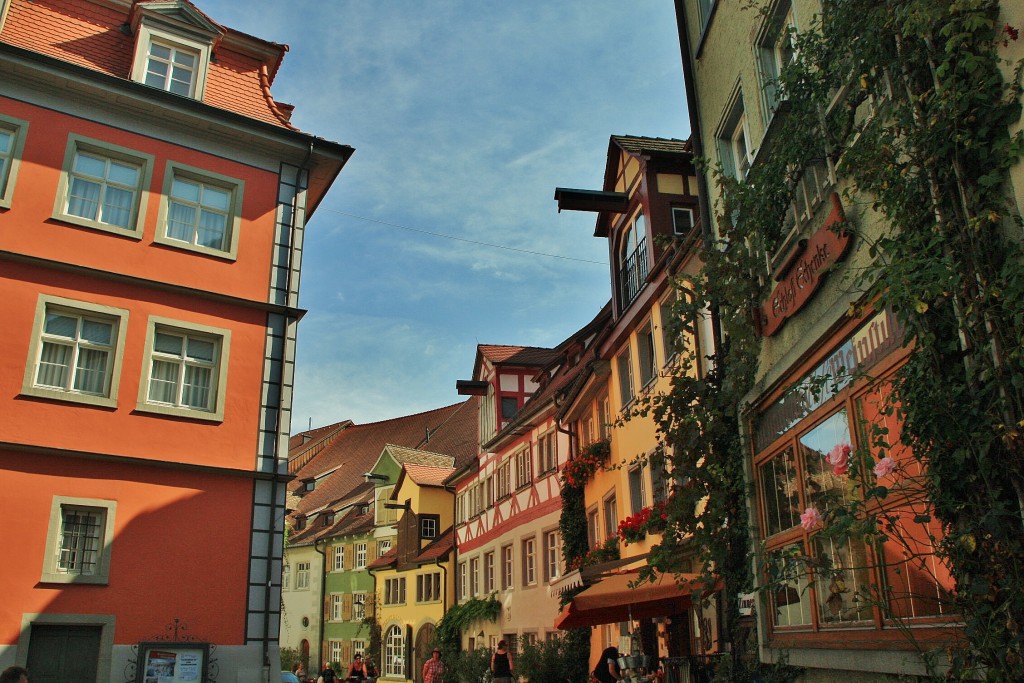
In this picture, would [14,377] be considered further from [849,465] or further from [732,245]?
[849,465]

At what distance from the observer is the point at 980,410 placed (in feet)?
12.3

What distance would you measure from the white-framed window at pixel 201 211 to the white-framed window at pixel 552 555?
1240 centimetres

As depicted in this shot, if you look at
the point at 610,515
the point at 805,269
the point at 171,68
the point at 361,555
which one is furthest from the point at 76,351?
the point at 361,555

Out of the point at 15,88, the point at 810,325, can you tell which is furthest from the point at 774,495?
the point at 15,88

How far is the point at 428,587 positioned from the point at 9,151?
25826mm

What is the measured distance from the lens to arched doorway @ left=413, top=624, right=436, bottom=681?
33.5 m

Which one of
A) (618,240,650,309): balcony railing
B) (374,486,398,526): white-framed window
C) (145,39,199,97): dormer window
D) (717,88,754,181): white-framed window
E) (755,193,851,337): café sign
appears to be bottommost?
(755,193,851,337): café sign

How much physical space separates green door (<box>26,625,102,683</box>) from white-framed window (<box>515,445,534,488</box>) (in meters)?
15.4

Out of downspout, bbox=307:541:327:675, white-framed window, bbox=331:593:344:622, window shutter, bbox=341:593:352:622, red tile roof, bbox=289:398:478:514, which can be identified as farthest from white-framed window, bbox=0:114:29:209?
downspout, bbox=307:541:327:675

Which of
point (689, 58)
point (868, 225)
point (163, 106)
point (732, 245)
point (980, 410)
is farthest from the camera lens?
point (163, 106)

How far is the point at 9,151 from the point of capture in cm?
1213

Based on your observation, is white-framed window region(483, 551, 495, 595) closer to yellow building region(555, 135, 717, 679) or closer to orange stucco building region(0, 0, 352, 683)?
yellow building region(555, 135, 717, 679)

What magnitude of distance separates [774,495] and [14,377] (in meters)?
9.65

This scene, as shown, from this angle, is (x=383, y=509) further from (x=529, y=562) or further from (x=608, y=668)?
(x=608, y=668)
